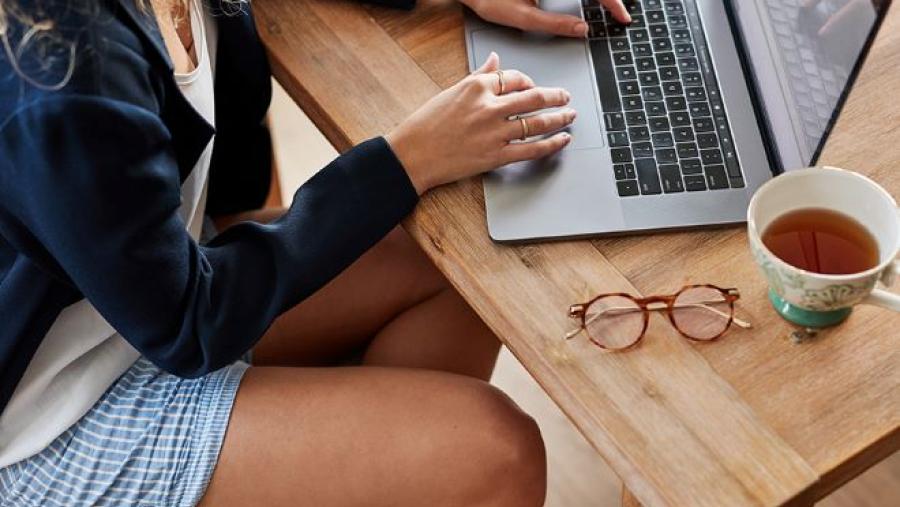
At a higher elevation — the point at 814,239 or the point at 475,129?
the point at 475,129

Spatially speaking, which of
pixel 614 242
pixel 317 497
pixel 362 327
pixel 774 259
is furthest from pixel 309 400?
pixel 774 259

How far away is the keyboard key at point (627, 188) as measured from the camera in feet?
3.24

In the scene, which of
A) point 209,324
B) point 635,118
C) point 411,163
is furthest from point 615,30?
point 209,324

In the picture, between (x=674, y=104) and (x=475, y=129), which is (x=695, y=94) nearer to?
(x=674, y=104)

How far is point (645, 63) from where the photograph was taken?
110 centimetres

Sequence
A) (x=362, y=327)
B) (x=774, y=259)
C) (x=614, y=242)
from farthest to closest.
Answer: (x=362, y=327) < (x=614, y=242) < (x=774, y=259)

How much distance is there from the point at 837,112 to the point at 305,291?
0.46 meters

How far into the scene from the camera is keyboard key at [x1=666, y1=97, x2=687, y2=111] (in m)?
→ 1.06

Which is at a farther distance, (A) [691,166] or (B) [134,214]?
(A) [691,166]

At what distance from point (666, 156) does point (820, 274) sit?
196 millimetres

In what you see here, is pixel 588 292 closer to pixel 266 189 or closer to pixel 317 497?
pixel 317 497

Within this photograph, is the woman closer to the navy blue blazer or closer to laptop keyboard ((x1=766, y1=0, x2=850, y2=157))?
the navy blue blazer

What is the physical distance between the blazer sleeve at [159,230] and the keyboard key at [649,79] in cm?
25

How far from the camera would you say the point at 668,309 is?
36.1 inches
